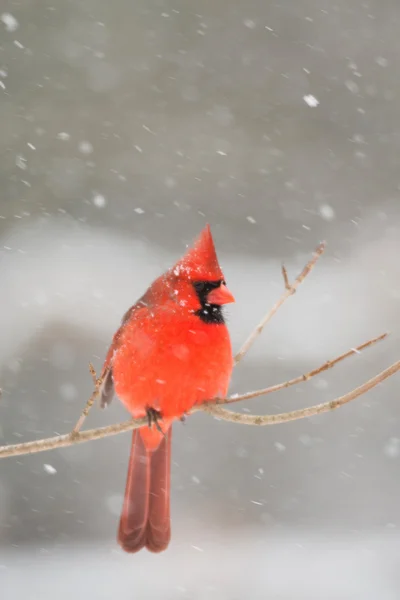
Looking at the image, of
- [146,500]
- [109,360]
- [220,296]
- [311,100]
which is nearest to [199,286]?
[220,296]

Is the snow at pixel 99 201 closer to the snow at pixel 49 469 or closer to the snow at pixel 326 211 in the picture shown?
the snow at pixel 326 211

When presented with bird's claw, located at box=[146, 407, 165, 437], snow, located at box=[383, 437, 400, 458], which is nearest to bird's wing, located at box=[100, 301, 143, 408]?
bird's claw, located at box=[146, 407, 165, 437]

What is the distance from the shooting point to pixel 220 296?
4.24 feet

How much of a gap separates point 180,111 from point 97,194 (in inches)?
24.7

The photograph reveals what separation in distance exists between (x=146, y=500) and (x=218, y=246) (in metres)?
2.25

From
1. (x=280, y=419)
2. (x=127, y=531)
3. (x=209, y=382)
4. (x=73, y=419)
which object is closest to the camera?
(x=280, y=419)

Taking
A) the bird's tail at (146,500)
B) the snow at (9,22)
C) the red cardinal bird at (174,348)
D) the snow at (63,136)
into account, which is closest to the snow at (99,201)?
the snow at (63,136)

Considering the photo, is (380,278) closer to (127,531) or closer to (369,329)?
(369,329)

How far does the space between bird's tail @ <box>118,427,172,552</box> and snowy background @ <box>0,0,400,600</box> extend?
172 cm

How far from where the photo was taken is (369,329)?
3719 millimetres

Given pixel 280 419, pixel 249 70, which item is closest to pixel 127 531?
pixel 280 419

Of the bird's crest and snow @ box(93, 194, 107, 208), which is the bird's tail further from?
snow @ box(93, 194, 107, 208)

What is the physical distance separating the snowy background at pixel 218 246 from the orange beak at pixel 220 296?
2.18 metres

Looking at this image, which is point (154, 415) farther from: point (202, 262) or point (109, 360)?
point (202, 262)
